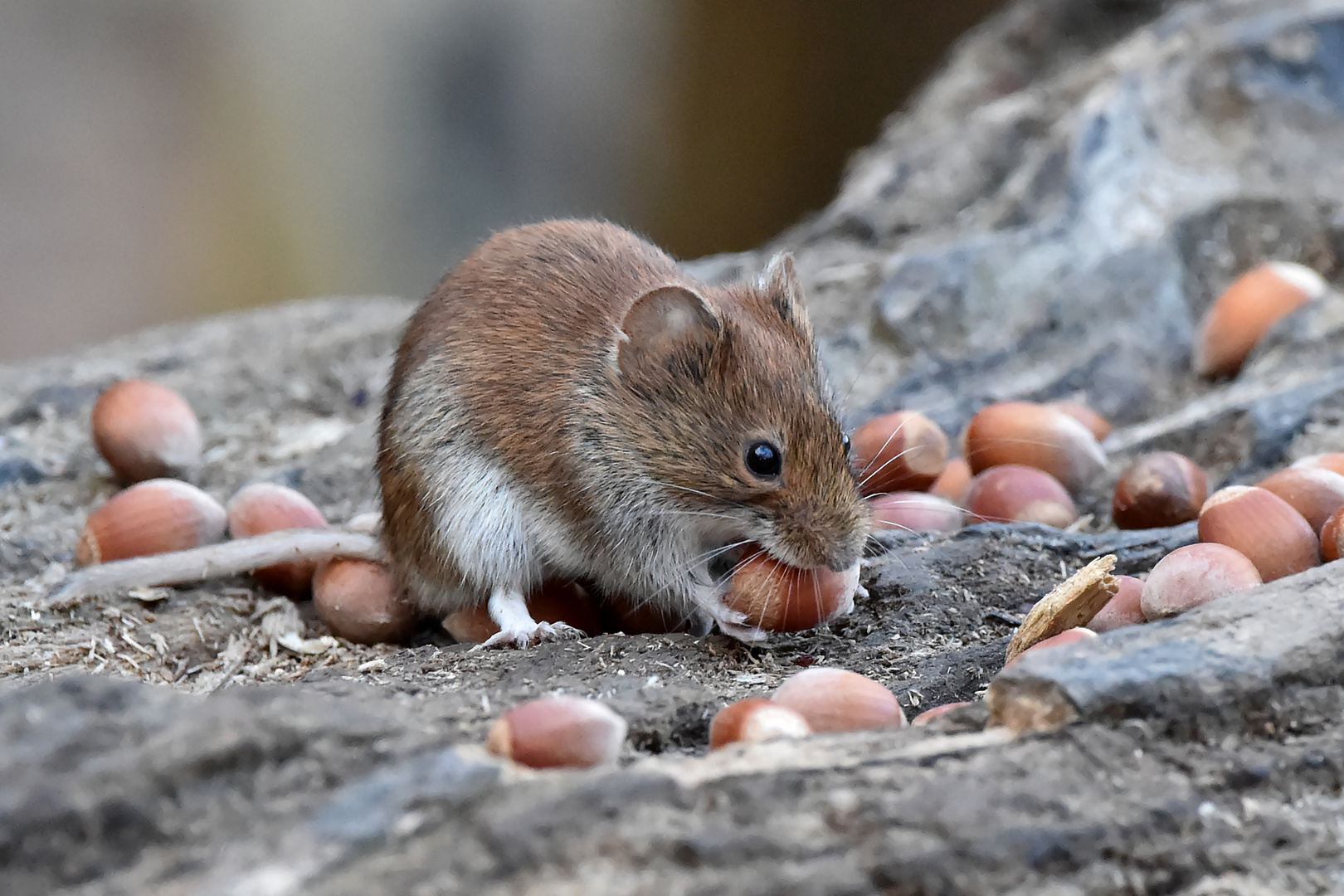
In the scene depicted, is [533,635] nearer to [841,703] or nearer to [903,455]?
[841,703]

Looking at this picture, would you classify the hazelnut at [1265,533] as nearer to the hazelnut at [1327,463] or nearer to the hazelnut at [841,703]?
the hazelnut at [1327,463]

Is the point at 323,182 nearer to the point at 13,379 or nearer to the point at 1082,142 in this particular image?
the point at 13,379

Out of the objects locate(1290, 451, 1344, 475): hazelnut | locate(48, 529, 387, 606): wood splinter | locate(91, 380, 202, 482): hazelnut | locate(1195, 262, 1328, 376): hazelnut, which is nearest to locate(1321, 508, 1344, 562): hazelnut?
locate(1290, 451, 1344, 475): hazelnut

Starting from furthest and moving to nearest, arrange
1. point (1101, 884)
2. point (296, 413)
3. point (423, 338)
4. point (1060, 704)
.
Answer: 1. point (296, 413)
2. point (423, 338)
3. point (1060, 704)
4. point (1101, 884)

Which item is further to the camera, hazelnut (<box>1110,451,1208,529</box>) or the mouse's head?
hazelnut (<box>1110,451,1208,529</box>)

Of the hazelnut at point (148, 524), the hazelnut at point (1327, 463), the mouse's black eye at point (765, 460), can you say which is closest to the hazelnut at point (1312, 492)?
the hazelnut at point (1327, 463)

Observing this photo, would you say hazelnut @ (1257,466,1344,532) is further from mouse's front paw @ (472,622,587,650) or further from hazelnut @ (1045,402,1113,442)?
mouse's front paw @ (472,622,587,650)

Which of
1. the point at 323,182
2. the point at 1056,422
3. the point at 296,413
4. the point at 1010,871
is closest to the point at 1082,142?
the point at 1056,422
